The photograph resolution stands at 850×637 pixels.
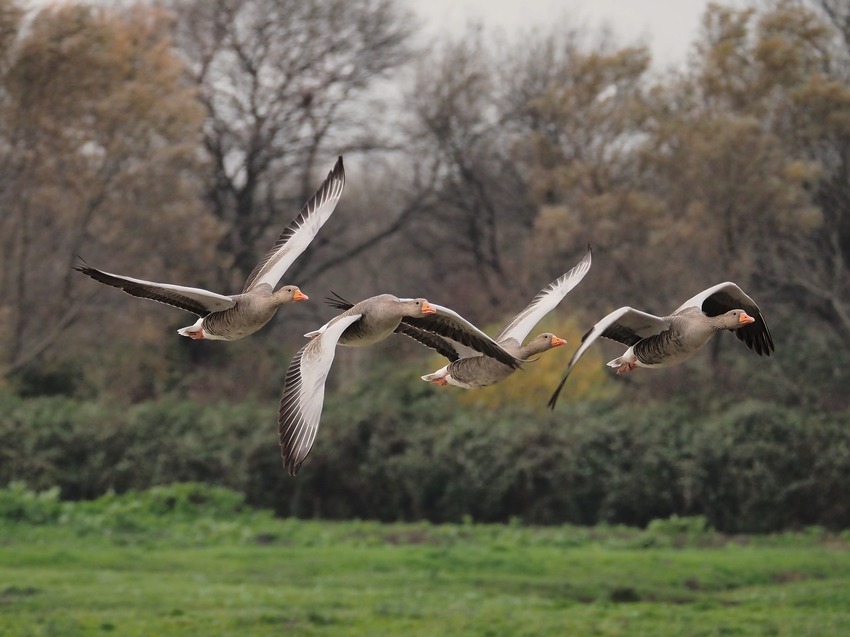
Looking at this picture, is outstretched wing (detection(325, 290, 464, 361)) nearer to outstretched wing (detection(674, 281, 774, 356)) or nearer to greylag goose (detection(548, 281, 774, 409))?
greylag goose (detection(548, 281, 774, 409))

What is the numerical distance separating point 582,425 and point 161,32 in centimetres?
1489

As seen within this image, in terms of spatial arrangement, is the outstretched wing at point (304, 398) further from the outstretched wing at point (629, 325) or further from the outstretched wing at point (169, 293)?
the outstretched wing at point (629, 325)

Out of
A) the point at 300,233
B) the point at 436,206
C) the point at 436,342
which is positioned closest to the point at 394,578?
the point at 436,342

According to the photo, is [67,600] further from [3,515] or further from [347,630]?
[3,515]

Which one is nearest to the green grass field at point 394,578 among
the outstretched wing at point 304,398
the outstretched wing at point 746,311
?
the outstretched wing at point 746,311

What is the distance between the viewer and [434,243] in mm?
40094

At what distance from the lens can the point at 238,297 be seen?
679 centimetres

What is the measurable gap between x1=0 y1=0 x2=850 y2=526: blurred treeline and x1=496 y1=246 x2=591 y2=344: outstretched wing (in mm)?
15643

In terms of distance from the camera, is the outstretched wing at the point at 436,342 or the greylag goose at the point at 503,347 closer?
the greylag goose at the point at 503,347

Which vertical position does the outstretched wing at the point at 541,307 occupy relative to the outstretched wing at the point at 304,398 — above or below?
above

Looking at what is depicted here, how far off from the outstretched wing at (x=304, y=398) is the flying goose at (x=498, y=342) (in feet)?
2.39

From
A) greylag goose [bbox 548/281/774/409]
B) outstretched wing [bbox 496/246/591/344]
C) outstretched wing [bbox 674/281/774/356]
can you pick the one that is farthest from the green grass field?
greylag goose [bbox 548/281/774/409]

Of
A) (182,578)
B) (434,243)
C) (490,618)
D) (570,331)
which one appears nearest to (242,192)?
(434,243)

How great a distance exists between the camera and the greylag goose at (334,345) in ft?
19.1
